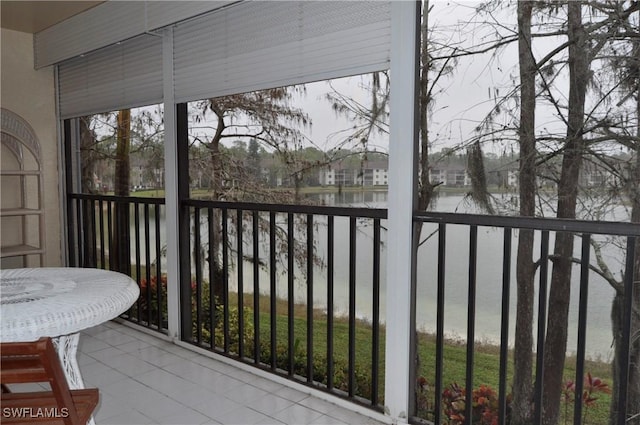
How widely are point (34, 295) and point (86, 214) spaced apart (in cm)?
268

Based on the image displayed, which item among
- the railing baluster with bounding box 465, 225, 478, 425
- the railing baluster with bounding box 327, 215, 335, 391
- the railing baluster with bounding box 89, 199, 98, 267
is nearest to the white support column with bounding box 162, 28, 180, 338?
the railing baluster with bounding box 327, 215, 335, 391

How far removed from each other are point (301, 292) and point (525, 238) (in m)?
1.89

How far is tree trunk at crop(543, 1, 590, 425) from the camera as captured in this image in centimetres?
241

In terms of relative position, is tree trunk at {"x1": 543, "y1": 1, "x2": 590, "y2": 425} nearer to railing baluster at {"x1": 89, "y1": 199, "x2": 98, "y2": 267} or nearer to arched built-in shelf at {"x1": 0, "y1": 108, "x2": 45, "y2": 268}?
railing baluster at {"x1": 89, "y1": 199, "x2": 98, "y2": 267}

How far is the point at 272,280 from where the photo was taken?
2822 mm

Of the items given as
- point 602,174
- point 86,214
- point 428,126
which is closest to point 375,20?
point 428,126

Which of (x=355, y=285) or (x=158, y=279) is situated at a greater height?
(x=355, y=285)

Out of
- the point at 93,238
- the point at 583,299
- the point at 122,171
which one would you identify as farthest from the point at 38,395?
the point at 122,171

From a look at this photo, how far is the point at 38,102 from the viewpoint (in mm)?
4141

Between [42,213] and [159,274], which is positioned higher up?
[42,213]

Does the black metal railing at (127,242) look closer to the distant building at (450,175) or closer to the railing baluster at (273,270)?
the railing baluster at (273,270)

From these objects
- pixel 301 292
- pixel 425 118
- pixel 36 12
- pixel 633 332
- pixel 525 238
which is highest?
pixel 36 12

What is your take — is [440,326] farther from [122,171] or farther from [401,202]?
[122,171]

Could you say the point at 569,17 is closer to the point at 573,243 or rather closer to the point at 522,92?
the point at 522,92
